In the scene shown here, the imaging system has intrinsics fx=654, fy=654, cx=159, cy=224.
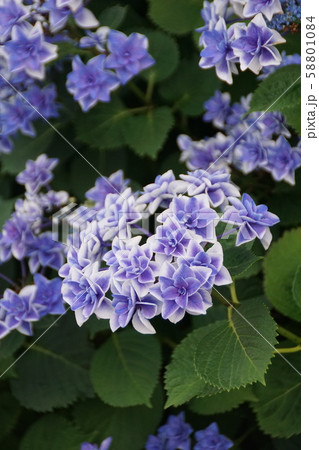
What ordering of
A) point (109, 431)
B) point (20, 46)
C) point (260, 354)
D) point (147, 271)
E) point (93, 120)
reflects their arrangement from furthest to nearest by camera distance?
point (93, 120) < point (109, 431) < point (20, 46) < point (260, 354) < point (147, 271)

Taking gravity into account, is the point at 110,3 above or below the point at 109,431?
above

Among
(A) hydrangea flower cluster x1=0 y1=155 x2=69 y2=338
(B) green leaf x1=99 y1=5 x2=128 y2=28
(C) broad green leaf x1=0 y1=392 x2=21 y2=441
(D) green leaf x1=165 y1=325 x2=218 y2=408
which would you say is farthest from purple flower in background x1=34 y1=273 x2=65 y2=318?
(B) green leaf x1=99 y1=5 x2=128 y2=28

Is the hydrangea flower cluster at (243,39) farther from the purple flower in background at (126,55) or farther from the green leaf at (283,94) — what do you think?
the purple flower in background at (126,55)

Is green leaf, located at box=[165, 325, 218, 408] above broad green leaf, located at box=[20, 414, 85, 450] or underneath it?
above

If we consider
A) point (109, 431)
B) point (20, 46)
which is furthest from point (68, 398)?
point (20, 46)

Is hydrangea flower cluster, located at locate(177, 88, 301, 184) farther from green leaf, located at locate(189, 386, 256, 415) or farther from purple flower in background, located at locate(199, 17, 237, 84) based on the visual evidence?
green leaf, located at locate(189, 386, 256, 415)

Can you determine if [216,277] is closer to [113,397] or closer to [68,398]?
[113,397]
